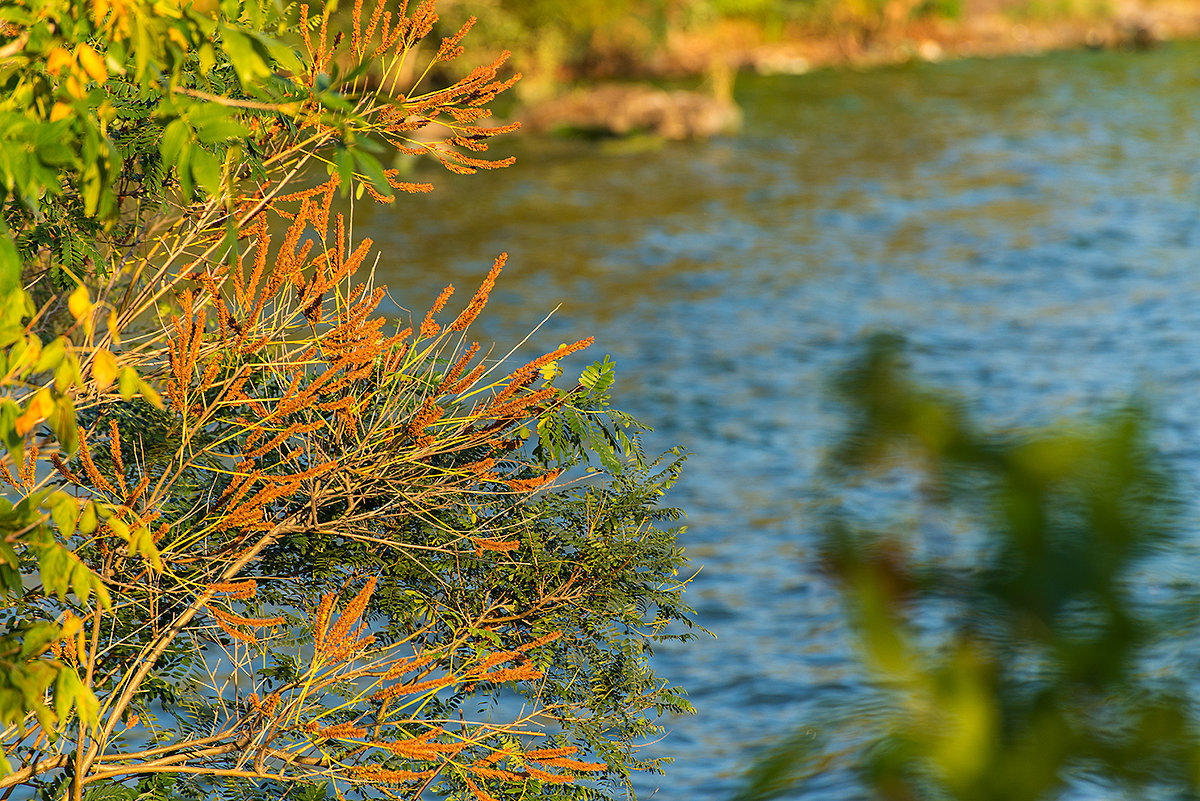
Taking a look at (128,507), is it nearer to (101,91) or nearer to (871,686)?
(101,91)

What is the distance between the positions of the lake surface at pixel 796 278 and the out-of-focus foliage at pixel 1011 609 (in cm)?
257

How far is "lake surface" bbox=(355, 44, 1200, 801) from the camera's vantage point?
32.7 feet

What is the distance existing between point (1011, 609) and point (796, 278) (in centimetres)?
1924

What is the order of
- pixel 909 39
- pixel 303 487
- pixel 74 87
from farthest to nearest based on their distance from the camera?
1. pixel 909 39
2. pixel 303 487
3. pixel 74 87

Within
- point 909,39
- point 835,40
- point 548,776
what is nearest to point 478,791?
point 548,776

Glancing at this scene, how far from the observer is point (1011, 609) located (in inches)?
44.7

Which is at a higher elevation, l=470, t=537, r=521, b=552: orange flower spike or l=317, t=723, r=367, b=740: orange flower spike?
l=470, t=537, r=521, b=552: orange flower spike

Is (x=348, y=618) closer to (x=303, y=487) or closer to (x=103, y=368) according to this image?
(x=303, y=487)

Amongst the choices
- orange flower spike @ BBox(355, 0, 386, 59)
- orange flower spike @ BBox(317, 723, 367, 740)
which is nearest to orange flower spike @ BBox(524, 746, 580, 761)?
orange flower spike @ BBox(317, 723, 367, 740)

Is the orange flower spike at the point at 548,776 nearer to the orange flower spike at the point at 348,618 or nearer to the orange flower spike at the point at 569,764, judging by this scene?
the orange flower spike at the point at 569,764

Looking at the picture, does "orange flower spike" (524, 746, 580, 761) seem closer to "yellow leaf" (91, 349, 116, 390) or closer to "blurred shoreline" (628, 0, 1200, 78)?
"yellow leaf" (91, 349, 116, 390)

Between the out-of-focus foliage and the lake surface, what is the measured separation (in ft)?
8.44

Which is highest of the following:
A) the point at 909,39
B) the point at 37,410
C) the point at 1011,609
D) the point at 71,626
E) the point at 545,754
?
the point at 1011,609

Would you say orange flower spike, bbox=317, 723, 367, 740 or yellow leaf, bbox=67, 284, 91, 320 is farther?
orange flower spike, bbox=317, 723, 367, 740
